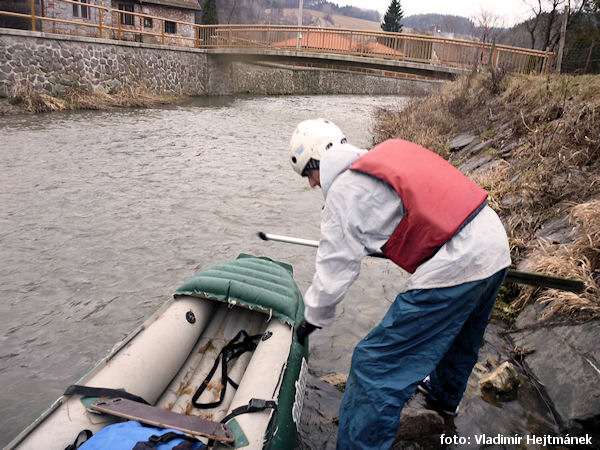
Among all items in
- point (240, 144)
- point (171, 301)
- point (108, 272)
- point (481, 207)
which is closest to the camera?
point (481, 207)

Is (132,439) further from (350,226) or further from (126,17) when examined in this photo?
(126,17)

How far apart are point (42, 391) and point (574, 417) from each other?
12.9 ft

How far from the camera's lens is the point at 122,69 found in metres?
17.4

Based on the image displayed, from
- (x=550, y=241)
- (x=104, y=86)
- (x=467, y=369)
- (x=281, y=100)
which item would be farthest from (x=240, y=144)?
(x=281, y=100)

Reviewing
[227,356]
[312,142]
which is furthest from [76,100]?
[312,142]

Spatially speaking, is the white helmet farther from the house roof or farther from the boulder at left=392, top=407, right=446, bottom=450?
the house roof

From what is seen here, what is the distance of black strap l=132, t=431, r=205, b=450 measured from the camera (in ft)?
6.12

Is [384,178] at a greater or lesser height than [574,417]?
greater

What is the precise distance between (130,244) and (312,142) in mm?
4685

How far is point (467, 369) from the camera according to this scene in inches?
111

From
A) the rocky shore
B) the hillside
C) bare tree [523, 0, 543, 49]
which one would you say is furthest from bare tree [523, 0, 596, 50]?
the hillside

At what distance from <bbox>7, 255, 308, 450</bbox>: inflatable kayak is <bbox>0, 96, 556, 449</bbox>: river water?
67 cm

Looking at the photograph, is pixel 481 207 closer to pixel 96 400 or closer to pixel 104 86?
pixel 96 400

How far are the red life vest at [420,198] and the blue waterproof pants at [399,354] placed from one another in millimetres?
225
